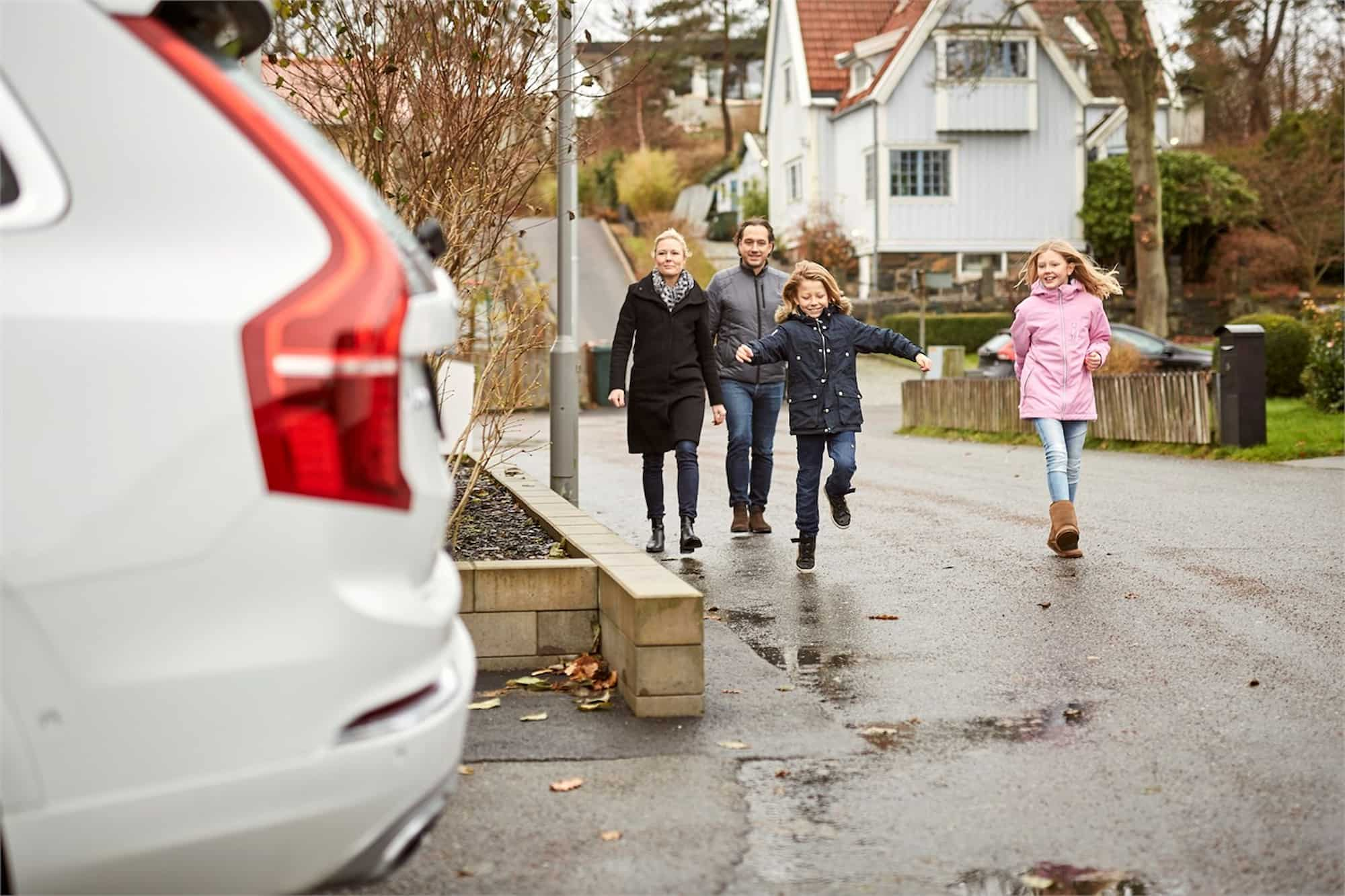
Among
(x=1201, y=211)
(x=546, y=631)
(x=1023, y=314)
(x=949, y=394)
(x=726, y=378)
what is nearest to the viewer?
(x=546, y=631)

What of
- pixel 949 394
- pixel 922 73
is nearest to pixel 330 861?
pixel 949 394

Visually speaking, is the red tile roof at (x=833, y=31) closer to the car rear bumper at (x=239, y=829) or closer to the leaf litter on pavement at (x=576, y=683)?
the leaf litter on pavement at (x=576, y=683)

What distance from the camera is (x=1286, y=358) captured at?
25.2 meters

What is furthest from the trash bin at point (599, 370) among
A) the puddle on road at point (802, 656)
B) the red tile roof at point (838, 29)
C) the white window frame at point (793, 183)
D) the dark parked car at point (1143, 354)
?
the puddle on road at point (802, 656)

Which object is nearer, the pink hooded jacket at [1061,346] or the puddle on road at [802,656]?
the puddle on road at [802,656]

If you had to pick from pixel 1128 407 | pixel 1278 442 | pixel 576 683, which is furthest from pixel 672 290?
pixel 1128 407

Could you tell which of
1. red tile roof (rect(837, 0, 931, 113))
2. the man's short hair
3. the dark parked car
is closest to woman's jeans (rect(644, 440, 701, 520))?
the man's short hair

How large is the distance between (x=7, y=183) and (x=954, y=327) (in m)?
43.1

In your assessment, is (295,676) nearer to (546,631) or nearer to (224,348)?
(224,348)

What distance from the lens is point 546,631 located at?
260 inches

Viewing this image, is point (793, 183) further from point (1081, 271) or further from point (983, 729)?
point (983, 729)

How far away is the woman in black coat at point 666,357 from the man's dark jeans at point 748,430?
615 millimetres

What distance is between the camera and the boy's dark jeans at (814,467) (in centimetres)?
955

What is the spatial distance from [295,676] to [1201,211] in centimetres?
5038
